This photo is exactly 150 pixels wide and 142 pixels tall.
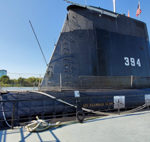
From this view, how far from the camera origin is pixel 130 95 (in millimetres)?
6707

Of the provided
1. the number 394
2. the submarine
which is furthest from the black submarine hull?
the number 394

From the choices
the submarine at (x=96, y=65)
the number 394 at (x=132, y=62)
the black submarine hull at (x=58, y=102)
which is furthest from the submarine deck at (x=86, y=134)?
the number 394 at (x=132, y=62)

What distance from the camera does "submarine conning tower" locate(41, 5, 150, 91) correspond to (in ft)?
20.7

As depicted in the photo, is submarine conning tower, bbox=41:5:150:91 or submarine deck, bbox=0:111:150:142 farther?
submarine conning tower, bbox=41:5:150:91

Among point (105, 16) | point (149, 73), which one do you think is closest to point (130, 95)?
point (149, 73)

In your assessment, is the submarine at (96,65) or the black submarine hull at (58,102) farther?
the submarine at (96,65)

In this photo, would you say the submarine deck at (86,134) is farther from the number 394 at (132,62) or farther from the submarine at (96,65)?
the number 394 at (132,62)

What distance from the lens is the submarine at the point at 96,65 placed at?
236 inches

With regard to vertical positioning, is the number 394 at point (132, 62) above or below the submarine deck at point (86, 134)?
above

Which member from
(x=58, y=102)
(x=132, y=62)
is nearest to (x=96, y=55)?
(x=132, y=62)

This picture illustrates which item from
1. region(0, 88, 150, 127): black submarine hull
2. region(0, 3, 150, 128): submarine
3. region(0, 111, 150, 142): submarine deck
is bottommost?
region(0, 111, 150, 142): submarine deck

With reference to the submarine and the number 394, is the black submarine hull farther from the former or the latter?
the number 394

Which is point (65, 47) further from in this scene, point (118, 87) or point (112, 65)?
point (118, 87)

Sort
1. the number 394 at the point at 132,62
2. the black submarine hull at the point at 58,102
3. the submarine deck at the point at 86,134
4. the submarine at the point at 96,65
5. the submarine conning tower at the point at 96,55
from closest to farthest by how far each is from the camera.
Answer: the submarine deck at the point at 86,134
the black submarine hull at the point at 58,102
the submarine at the point at 96,65
the submarine conning tower at the point at 96,55
the number 394 at the point at 132,62
